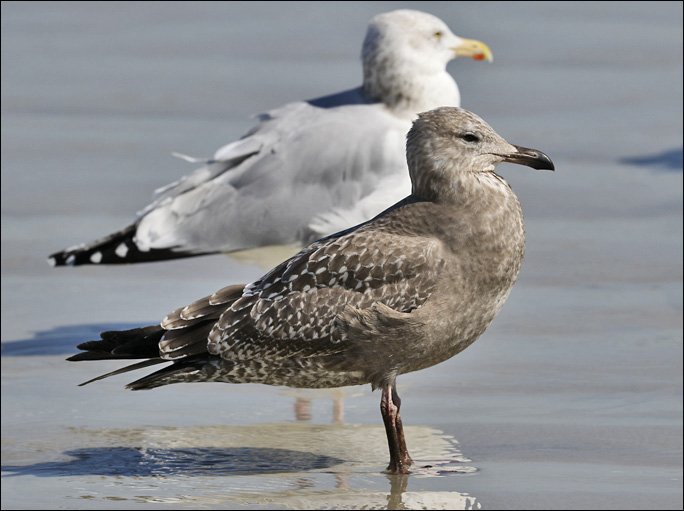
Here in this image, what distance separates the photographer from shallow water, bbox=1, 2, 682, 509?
530 centimetres

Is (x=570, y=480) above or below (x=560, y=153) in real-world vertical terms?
below

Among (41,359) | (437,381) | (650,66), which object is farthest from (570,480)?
(650,66)

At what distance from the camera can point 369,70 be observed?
28.9ft

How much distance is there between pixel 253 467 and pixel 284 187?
3.37 m

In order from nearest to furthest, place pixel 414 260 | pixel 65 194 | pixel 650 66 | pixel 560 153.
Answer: pixel 414 260, pixel 65 194, pixel 560 153, pixel 650 66

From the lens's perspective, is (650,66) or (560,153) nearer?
(560,153)

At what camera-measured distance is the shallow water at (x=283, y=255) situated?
5.30m

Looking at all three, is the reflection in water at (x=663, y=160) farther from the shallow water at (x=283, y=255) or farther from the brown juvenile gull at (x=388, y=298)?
the brown juvenile gull at (x=388, y=298)

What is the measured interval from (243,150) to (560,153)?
3784 millimetres

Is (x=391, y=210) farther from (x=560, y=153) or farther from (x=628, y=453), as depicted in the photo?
(x=560, y=153)

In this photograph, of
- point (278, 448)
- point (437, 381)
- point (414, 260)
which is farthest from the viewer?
point (437, 381)

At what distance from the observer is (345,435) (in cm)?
582

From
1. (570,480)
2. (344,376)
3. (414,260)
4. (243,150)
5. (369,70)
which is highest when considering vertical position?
(369,70)

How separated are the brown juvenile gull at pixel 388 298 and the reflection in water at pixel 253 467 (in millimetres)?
252
